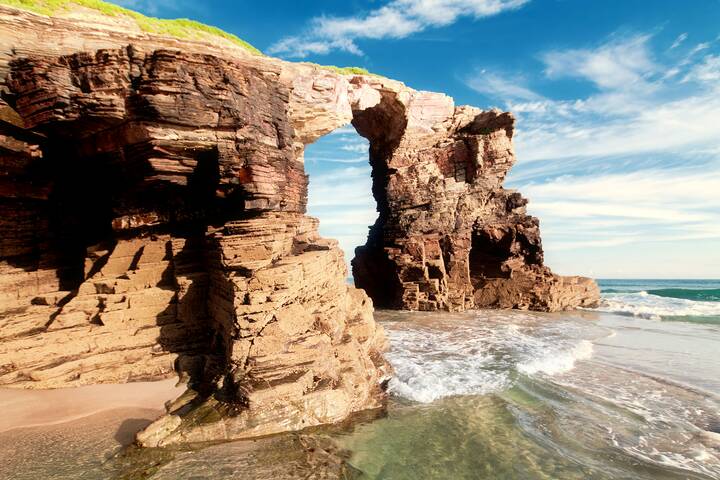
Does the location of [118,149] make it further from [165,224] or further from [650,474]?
[650,474]

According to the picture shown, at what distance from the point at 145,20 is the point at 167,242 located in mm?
8706

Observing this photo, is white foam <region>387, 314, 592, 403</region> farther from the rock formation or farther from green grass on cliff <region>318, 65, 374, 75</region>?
green grass on cliff <region>318, 65, 374, 75</region>

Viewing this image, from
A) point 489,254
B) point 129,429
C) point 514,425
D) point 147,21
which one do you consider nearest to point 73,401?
point 129,429

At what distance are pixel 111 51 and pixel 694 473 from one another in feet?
48.8

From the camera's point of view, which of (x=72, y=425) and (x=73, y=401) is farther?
(x=73, y=401)

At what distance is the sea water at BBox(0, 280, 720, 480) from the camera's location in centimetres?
583

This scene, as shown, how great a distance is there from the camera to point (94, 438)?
20.5 feet

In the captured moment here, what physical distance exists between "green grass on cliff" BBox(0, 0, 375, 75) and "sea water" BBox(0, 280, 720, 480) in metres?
11.5

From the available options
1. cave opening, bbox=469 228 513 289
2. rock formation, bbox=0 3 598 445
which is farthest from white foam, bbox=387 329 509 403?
cave opening, bbox=469 228 513 289

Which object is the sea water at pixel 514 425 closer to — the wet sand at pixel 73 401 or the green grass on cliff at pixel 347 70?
the wet sand at pixel 73 401

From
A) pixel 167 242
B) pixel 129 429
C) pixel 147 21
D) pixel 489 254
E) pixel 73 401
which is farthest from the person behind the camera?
pixel 489 254

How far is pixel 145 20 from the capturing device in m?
13.2

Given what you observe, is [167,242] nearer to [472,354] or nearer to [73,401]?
[73,401]

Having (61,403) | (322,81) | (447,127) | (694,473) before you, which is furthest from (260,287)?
(447,127)
